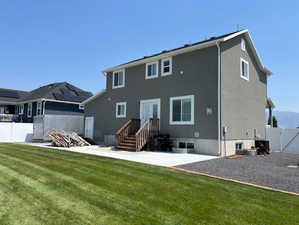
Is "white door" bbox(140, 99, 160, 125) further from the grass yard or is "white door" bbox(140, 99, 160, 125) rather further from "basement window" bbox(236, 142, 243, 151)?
the grass yard

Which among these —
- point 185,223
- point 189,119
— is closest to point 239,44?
point 189,119

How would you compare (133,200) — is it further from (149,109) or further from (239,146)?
(149,109)

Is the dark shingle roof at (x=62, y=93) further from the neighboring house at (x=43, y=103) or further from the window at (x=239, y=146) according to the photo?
the window at (x=239, y=146)

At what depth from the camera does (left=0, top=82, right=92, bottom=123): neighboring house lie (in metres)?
24.9

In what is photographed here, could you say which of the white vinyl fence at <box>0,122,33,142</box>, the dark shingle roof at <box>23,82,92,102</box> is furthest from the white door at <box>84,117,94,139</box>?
the dark shingle roof at <box>23,82,92,102</box>

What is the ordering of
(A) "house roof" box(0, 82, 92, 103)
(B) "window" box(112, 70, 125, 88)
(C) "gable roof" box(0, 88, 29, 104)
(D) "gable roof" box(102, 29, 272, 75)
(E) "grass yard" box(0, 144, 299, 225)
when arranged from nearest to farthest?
(E) "grass yard" box(0, 144, 299, 225), (D) "gable roof" box(102, 29, 272, 75), (B) "window" box(112, 70, 125, 88), (A) "house roof" box(0, 82, 92, 103), (C) "gable roof" box(0, 88, 29, 104)

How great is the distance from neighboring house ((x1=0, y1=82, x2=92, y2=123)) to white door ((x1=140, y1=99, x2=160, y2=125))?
498 inches

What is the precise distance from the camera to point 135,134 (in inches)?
551

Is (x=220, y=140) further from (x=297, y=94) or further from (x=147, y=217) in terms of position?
(x=297, y=94)

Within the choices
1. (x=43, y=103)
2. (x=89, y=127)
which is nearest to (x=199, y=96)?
(x=89, y=127)

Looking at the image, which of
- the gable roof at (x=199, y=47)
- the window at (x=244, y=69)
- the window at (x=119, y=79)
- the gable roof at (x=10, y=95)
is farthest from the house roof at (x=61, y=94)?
the window at (x=244, y=69)

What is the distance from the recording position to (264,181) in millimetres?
6160

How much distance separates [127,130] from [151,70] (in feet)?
15.1

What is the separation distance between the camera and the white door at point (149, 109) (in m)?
14.9
